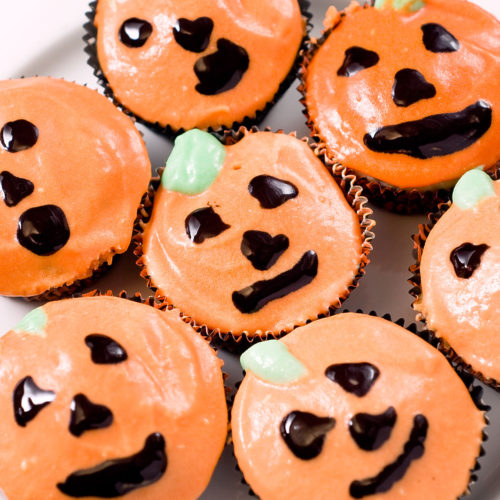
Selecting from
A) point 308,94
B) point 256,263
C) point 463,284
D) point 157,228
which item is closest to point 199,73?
point 308,94

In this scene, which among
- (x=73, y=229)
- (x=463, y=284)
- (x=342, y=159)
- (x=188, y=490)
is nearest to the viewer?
(x=188, y=490)

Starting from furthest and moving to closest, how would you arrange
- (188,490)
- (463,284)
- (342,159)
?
(342,159) → (463,284) → (188,490)

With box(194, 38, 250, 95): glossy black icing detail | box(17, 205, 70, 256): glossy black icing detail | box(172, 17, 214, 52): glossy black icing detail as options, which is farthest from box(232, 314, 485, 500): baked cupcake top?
box(172, 17, 214, 52): glossy black icing detail

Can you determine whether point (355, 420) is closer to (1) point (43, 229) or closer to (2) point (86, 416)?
(2) point (86, 416)

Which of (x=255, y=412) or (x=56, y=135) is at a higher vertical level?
(x=56, y=135)

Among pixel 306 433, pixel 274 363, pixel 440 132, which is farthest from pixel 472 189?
pixel 306 433

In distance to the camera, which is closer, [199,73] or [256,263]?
[256,263]

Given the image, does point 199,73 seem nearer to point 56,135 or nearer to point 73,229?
point 56,135
